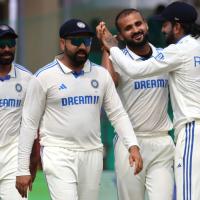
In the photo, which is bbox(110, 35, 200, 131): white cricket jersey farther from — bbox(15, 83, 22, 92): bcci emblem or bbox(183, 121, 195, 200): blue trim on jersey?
bbox(15, 83, 22, 92): bcci emblem

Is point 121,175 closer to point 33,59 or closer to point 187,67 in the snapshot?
point 187,67

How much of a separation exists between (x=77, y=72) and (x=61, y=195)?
3.54 ft

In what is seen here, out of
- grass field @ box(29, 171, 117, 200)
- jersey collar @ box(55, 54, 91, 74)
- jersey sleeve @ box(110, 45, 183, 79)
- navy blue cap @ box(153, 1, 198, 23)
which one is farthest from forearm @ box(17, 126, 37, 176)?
grass field @ box(29, 171, 117, 200)

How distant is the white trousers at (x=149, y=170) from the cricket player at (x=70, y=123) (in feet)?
1.41

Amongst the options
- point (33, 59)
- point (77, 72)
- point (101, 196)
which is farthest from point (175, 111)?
point (33, 59)

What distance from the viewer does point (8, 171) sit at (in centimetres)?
857

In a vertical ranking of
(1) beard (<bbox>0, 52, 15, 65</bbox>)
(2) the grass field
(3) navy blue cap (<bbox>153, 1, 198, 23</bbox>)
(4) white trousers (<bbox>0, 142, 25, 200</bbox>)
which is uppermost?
(3) navy blue cap (<bbox>153, 1, 198, 23</bbox>)

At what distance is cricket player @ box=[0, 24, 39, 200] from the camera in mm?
8555

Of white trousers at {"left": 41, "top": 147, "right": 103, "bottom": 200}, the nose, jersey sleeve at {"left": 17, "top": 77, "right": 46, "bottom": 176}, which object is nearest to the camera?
white trousers at {"left": 41, "top": 147, "right": 103, "bottom": 200}

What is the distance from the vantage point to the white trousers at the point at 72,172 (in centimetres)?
765

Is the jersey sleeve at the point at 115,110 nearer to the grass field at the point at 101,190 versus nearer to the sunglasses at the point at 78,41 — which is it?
the sunglasses at the point at 78,41

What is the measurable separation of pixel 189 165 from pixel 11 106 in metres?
1.86

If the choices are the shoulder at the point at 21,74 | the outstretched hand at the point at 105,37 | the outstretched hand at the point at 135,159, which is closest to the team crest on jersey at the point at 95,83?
the outstretched hand at the point at 105,37

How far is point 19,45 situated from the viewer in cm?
1634
